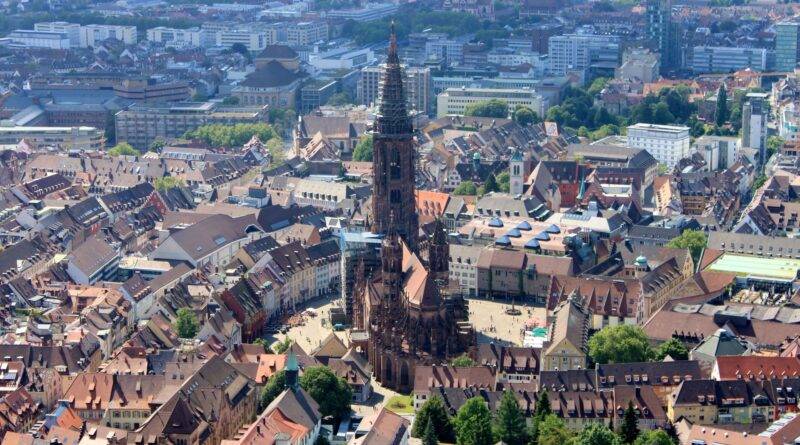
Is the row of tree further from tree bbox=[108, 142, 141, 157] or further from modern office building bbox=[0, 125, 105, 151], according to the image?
modern office building bbox=[0, 125, 105, 151]

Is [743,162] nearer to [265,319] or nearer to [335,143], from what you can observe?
[335,143]

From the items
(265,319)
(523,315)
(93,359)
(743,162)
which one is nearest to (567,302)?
(523,315)

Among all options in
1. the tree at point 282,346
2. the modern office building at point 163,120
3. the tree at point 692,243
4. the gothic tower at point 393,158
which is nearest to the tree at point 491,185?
the tree at point 692,243

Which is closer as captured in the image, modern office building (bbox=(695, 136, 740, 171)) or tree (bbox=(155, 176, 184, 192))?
tree (bbox=(155, 176, 184, 192))

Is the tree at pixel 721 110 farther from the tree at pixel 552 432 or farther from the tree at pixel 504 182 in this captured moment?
the tree at pixel 552 432

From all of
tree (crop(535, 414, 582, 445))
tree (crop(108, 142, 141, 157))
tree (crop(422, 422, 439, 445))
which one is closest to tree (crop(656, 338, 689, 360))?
tree (crop(535, 414, 582, 445))

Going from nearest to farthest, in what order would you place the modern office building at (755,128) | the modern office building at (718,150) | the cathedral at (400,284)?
the cathedral at (400,284)
the modern office building at (718,150)
the modern office building at (755,128)
